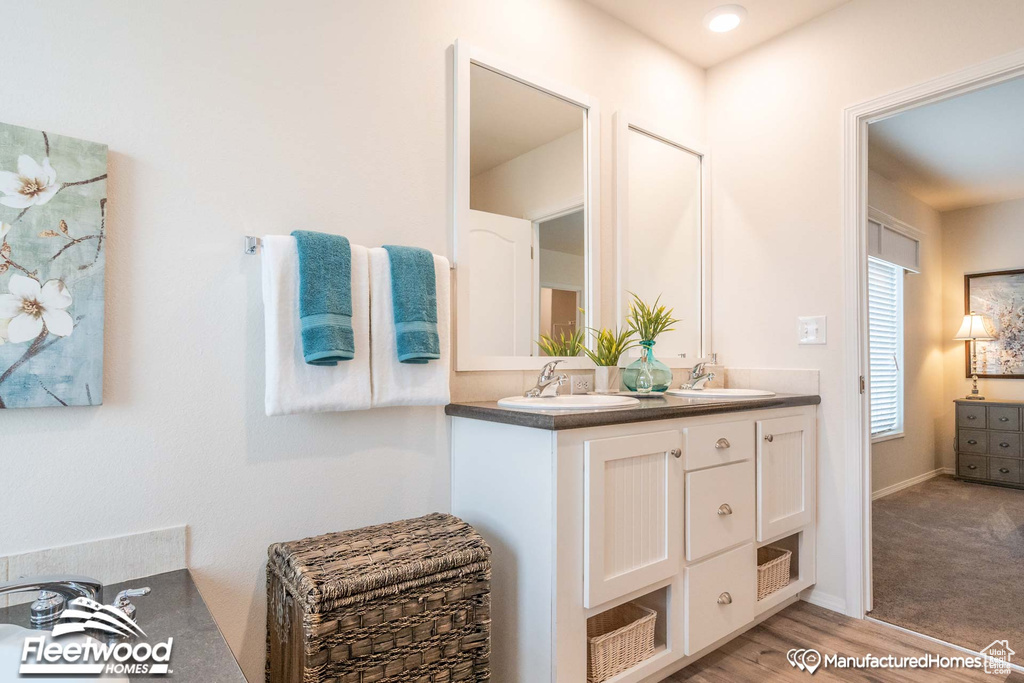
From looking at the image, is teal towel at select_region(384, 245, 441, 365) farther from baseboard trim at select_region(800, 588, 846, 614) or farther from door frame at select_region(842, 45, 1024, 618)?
baseboard trim at select_region(800, 588, 846, 614)

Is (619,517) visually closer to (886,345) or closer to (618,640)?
(618,640)

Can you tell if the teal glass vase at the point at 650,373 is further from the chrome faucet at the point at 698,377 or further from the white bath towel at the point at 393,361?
the white bath towel at the point at 393,361

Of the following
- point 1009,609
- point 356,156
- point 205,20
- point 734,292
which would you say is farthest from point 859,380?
point 205,20

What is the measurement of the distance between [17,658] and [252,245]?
3.11ft

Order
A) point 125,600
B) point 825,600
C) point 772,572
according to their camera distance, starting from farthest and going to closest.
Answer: point 825,600, point 772,572, point 125,600

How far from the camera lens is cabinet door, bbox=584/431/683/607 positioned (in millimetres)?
1479

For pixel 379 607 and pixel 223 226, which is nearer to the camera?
pixel 379 607

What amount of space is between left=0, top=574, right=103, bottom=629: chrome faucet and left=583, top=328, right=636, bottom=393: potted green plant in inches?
64.9

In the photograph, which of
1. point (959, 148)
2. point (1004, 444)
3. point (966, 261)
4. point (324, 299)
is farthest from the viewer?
point (966, 261)

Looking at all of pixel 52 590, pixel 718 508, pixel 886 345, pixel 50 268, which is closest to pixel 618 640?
pixel 718 508

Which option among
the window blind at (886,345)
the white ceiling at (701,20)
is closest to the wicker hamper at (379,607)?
the white ceiling at (701,20)

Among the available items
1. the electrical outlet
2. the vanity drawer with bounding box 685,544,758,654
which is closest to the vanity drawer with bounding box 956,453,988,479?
the vanity drawer with bounding box 685,544,758,654

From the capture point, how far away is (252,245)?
146cm

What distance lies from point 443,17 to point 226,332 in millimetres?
1254
